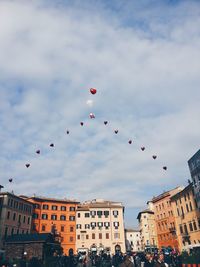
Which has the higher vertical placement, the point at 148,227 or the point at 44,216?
the point at 44,216

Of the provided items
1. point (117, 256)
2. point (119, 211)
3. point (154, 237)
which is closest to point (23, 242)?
point (117, 256)

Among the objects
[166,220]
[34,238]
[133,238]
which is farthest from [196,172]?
[133,238]

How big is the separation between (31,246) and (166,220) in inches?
1663

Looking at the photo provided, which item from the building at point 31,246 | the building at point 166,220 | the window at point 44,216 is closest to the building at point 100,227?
the window at point 44,216

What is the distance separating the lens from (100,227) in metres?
66.3

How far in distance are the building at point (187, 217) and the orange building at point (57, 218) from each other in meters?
25.1

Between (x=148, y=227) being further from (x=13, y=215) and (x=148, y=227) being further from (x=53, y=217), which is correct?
(x=13, y=215)

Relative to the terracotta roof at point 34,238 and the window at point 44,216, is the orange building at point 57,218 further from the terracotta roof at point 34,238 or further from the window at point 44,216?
the terracotta roof at point 34,238

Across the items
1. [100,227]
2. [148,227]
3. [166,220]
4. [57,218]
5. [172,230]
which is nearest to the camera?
[172,230]

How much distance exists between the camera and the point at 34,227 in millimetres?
60188

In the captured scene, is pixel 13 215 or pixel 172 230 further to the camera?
pixel 172 230

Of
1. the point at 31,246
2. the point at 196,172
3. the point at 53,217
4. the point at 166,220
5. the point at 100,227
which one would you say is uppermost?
the point at 196,172

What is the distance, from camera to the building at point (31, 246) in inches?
1171

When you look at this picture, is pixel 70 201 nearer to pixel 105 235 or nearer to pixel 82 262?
pixel 105 235
